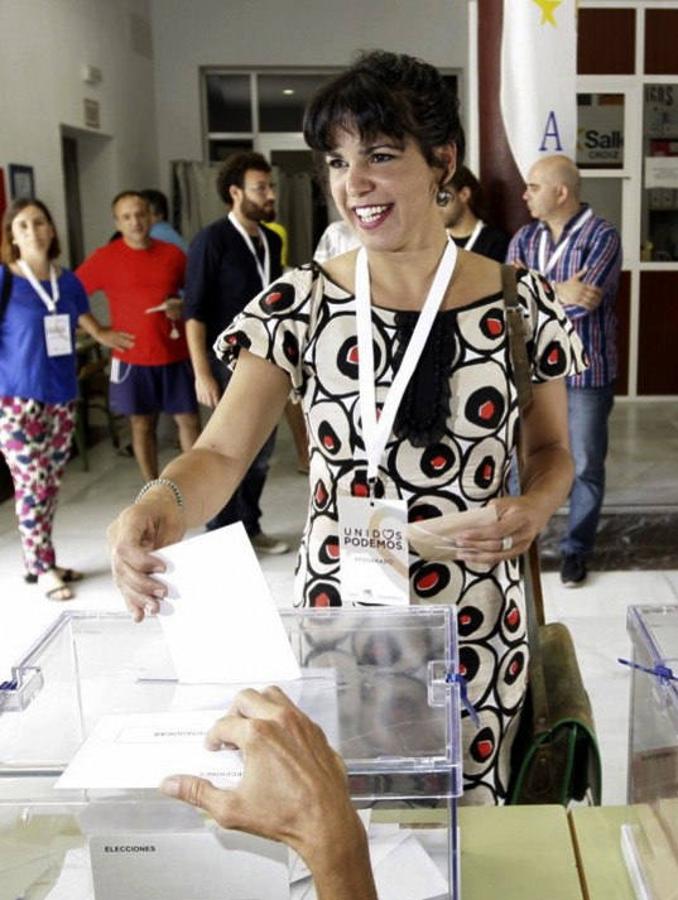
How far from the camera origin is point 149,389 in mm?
5430

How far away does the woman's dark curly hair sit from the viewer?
4.82 ft

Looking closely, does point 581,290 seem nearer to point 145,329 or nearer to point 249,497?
point 249,497

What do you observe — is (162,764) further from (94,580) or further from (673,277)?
(673,277)

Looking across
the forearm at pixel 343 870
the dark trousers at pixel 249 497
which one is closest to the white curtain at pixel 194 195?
the dark trousers at pixel 249 497

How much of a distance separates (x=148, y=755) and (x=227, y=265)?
3767 mm

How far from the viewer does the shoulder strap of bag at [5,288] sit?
433cm

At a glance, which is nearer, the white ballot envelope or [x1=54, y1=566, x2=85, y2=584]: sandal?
the white ballot envelope

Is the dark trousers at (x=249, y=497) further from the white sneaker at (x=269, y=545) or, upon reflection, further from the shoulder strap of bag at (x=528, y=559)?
the shoulder strap of bag at (x=528, y=559)

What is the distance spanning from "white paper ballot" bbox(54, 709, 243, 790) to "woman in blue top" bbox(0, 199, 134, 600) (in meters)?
3.41

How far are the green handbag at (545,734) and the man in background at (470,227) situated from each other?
2928mm

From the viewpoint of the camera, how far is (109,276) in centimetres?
553

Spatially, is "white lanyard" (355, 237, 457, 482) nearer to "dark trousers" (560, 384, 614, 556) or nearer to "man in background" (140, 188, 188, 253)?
"dark trousers" (560, 384, 614, 556)

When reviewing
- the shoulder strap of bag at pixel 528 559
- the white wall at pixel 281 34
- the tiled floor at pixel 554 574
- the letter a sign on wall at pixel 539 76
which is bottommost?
the tiled floor at pixel 554 574

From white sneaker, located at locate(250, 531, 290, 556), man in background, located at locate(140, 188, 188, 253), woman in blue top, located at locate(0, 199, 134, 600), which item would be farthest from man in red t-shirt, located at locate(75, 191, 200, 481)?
man in background, located at locate(140, 188, 188, 253)
